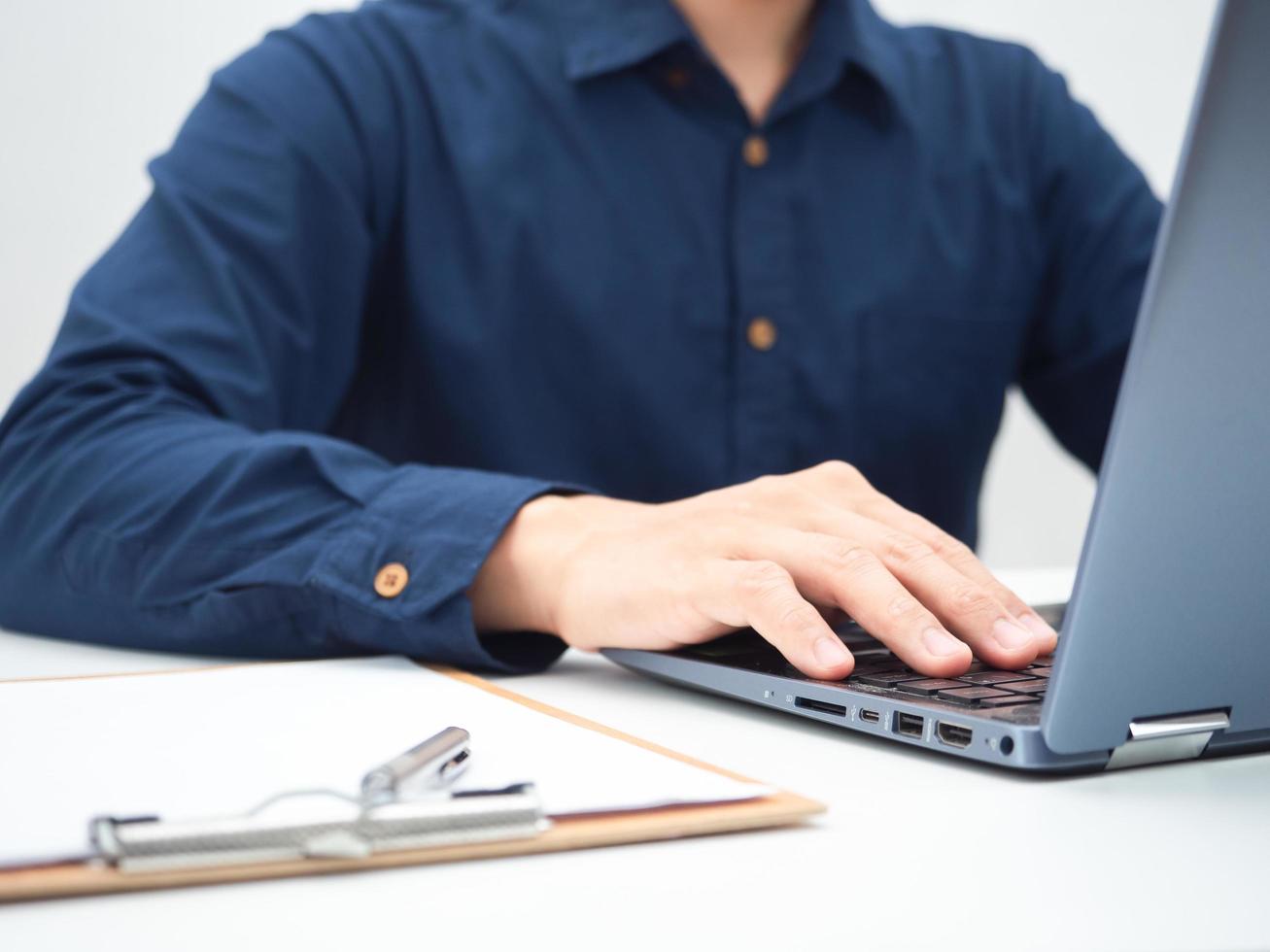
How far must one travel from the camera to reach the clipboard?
0.31 m

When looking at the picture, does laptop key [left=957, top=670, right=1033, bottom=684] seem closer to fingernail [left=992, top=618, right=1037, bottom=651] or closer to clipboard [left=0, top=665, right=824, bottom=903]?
fingernail [left=992, top=618, right=1037, bottom=651]

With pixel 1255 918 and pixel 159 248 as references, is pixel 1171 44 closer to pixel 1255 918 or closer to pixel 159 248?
pixel 159 248

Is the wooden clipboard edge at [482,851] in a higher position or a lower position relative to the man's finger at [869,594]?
higher

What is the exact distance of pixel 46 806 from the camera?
13.8 inches

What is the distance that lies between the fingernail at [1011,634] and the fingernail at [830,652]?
0.21 ft

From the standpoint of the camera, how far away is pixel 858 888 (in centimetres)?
33

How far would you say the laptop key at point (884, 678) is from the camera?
1.62ft

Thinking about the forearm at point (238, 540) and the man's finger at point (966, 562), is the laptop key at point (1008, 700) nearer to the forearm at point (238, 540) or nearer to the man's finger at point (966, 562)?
the man's finger at point (966, 562)

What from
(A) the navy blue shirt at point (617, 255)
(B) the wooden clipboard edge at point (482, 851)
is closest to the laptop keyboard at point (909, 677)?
(B) the wooden clipboard edge at point (482, 851)

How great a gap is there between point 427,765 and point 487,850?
0.11ft

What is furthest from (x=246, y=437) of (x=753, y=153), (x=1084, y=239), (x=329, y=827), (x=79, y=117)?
(x=79, y=117)

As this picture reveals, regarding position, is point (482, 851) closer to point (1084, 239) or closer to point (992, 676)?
point (992, 676)

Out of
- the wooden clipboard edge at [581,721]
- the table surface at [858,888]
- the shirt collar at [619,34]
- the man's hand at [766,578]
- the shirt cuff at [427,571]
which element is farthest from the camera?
the shirt collar at [619,34]

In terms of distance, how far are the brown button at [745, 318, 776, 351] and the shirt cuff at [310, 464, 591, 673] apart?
0.46 meters
